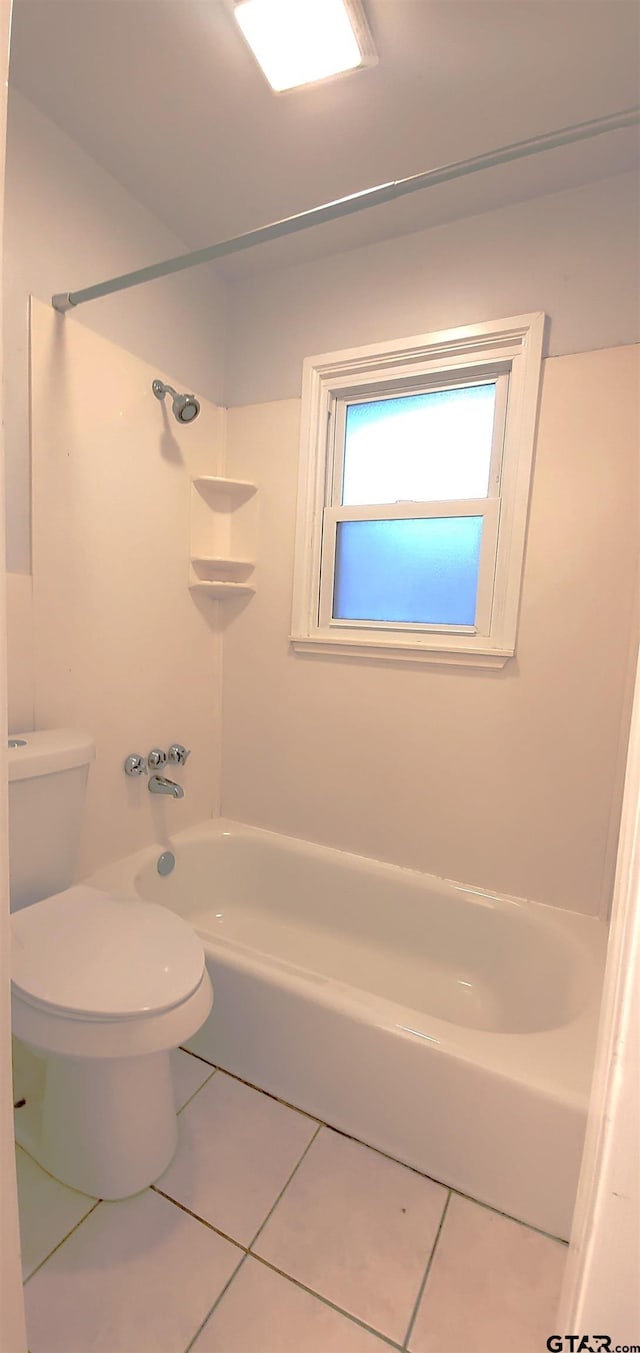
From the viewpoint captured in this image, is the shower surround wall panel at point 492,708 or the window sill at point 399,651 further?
the window sill at point 399,651

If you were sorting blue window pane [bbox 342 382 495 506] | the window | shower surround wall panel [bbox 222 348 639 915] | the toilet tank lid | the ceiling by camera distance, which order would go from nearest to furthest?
the ceiling → the toilet tank lid → shower surround wall panel [bbox 222 348 639 915] → the window → blue window pane [bbox 342 382 495 506]

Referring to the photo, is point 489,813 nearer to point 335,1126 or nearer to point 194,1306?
point 335,1126

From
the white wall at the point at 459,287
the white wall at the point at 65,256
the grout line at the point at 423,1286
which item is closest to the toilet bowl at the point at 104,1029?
the grout line at the point at 423,1286

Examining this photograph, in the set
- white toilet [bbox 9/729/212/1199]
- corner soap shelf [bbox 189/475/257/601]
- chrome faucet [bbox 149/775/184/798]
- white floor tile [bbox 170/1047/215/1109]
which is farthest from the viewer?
corner soap shelf [bbox 189/475/257/601]

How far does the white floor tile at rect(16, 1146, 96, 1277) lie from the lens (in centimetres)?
93

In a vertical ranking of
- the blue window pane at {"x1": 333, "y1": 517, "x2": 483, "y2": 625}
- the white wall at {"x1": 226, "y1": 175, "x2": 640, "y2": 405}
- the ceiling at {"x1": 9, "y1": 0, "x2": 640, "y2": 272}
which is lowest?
the blue window pane at {"x1": 333, "y1": 517, "x2": 483, "y2": 625}

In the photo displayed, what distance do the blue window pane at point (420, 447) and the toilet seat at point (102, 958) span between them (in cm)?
144

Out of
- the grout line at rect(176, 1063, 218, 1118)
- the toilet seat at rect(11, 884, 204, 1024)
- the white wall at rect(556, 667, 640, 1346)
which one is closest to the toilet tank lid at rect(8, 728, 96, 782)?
the toilet seat at rect(11, 884, 204, 1024)

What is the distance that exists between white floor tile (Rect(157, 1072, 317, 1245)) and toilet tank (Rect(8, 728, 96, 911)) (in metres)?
0.64

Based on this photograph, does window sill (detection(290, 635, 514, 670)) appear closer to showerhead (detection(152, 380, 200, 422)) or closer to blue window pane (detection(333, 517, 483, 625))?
blue window pane (detection(333, 517, 483, 625))

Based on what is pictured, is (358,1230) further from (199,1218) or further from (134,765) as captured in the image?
(134,765)

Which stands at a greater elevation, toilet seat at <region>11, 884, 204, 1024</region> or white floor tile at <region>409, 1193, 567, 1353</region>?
toilet seat at <region>11, 884, 204, 1024</region>

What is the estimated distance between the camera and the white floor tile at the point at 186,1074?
1.26m

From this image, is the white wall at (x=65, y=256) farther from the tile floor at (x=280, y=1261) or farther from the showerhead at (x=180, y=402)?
the tile floor at (x=280, y=1261)
